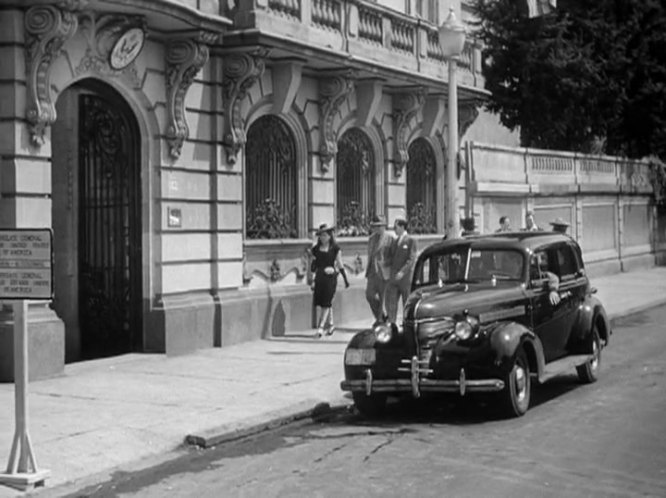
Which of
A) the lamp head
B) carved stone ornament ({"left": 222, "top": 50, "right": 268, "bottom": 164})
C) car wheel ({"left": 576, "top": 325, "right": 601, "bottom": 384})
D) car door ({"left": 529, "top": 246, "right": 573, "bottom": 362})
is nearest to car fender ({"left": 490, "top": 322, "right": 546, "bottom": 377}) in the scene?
car door ({"left": 529, "top": 246, "right": 573, "bottom": 362})

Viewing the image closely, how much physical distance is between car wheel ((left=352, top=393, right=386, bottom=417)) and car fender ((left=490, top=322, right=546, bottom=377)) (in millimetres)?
1357

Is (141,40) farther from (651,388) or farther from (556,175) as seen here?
(556,175)

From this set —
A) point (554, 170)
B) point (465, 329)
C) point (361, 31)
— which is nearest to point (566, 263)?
point (465, 329)

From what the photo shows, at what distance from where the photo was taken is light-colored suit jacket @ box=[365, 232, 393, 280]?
17.5 m

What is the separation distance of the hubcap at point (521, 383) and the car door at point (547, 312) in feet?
3.15

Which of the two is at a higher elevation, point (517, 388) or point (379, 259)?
point (379, 259)

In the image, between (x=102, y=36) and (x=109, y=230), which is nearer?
(x=102, y=36)

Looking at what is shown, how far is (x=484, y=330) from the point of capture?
10891 mm

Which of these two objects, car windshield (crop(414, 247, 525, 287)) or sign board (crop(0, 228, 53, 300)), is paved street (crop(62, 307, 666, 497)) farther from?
sign board (crop(0, 228, 53, 300))

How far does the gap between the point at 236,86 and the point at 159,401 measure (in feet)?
21.9

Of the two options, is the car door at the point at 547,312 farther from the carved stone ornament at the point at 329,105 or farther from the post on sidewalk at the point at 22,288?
the carved stone ornament at the point at 329,105

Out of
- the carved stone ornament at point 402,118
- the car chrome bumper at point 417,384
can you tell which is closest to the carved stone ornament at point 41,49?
the car chrome bumper at point 417,384

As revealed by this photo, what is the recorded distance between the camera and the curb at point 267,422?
998cm

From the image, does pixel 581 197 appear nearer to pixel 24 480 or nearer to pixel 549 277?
pixel 549 277
